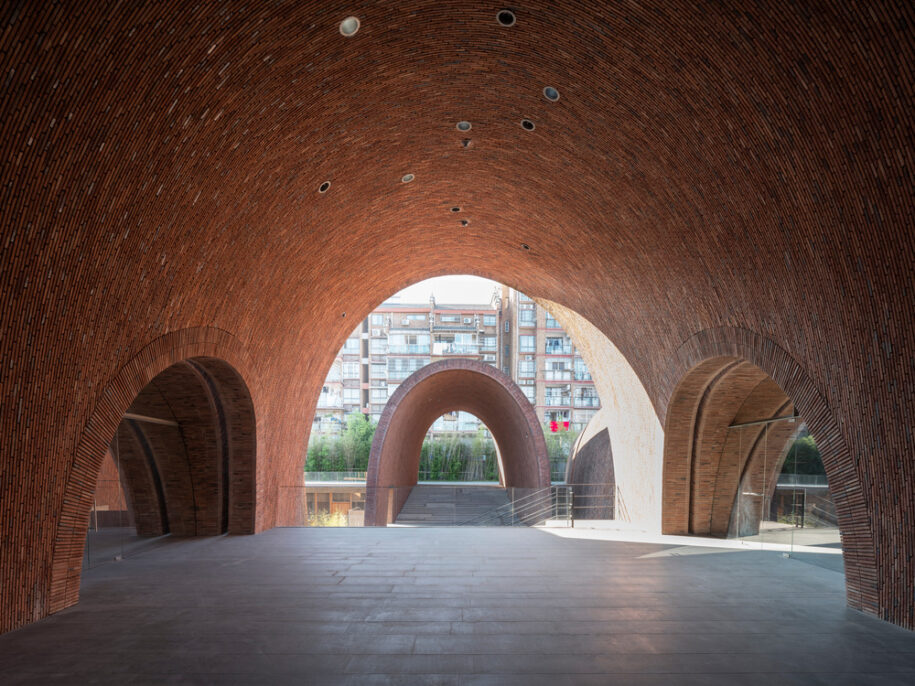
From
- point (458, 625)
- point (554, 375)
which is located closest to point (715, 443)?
point (458, 625)

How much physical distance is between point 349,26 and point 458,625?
19.1ft

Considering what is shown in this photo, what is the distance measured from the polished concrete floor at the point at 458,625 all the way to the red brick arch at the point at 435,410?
8.64 meters

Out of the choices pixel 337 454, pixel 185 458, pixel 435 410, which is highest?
pixel 435 410

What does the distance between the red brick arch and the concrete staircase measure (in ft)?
1.61

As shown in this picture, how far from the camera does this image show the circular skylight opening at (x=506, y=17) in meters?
6.65

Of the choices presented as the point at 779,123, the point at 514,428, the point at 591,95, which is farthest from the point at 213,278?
the point at 514,428

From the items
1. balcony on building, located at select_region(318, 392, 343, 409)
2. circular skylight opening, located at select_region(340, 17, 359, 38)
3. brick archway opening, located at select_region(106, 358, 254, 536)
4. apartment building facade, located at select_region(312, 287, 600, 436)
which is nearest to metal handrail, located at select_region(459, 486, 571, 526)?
brick archway opening, located at select_region(106, 358, 254, 536)

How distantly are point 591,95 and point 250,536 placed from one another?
9.18m

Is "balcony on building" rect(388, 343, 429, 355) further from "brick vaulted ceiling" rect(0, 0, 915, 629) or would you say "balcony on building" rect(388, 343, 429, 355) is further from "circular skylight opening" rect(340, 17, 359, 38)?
"circular skylight opening" rect(340, 17, 359, 38)

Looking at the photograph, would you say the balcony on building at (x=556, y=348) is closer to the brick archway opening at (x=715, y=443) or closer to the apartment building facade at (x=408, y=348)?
the apartment building facade at (x=408, y=348)

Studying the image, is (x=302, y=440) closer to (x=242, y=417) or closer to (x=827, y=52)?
(x=242, y=417)

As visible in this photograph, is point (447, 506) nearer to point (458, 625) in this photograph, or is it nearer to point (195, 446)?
point (195, 446)

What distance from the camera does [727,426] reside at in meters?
12.5

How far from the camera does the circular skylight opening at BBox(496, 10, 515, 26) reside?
6.65 metres
